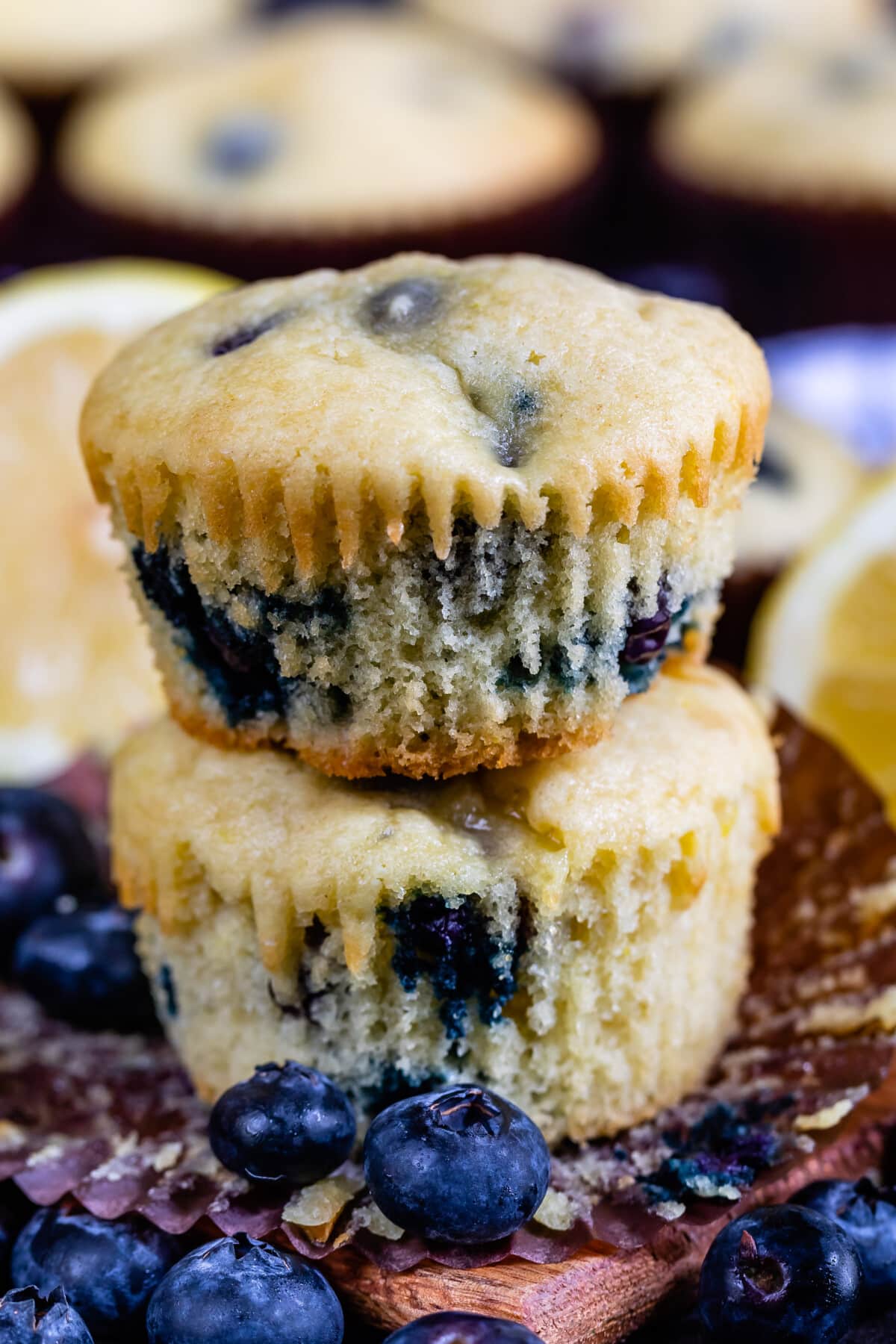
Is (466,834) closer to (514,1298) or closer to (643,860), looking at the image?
(643,860)

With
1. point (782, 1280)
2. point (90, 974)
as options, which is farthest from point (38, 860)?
point (782, 1280)

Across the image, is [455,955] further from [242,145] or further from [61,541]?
[242,145]

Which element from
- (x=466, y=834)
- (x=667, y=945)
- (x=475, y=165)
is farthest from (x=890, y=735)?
(x=475, y=165)

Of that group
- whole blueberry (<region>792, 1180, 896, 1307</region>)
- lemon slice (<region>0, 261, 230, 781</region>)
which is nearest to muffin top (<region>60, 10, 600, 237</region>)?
lemon slice (<region>0, 261, 230, 781</region>)

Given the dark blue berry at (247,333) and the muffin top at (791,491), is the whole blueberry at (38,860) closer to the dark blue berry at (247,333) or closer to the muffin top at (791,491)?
the dark blue berry at (247,333)

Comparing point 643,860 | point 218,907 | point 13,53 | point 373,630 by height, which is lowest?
point 13,53

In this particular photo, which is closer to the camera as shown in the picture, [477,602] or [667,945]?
[477,602]
